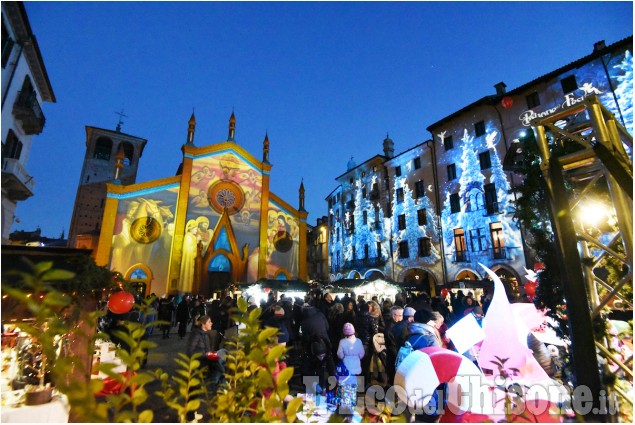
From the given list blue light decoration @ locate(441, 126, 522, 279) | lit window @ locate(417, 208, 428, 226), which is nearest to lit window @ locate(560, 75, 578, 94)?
blue light decoration @ locate(441, 126, 522, 279)

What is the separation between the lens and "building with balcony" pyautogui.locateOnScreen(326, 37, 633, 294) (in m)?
18.2

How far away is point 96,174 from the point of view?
3103 centimetres

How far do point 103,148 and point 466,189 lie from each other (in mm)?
36257

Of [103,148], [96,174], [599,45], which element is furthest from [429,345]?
[103,148]

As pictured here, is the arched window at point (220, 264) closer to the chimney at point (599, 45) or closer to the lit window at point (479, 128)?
the lit window at point (479, 128)

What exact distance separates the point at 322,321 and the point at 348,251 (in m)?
29.1

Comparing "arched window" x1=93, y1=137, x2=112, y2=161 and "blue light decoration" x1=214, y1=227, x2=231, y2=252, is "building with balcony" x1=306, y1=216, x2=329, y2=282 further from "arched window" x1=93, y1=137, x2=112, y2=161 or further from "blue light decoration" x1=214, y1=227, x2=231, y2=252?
"arched window" x1=93, y1=137, x2=112, y2=161

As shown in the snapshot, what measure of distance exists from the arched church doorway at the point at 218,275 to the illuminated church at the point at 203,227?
67mm

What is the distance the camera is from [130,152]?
111ft

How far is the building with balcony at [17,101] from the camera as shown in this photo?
13586mm

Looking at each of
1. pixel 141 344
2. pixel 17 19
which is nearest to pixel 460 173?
pixel 141 344

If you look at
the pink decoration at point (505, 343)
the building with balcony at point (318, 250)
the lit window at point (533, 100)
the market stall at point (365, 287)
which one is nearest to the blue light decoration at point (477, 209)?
the lit window at point (533, 100)

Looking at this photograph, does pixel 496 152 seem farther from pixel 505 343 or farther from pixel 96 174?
pixel 96 174

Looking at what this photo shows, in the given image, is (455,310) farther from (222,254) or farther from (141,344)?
(222,254)
